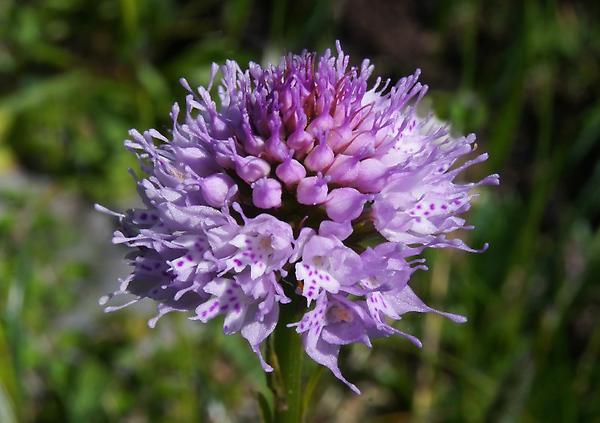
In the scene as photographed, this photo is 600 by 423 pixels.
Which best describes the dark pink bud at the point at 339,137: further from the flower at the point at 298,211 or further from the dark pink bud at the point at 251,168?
the dark pink bud at the point at 251,168

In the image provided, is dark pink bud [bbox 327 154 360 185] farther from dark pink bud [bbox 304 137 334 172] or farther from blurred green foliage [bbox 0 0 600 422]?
blurred green foliage [bbox 0 0 600 422]

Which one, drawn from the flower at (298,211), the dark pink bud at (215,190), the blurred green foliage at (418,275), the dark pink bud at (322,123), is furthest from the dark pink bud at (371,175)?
the blurred green foliage at (418,275)

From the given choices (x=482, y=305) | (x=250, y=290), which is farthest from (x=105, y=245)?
(x=250, y=290)

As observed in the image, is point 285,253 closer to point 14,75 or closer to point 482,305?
point 482,305

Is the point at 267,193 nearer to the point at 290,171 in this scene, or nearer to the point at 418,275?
the point at 290,171

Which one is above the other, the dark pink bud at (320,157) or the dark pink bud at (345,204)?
the dark pink bud at (320,157)

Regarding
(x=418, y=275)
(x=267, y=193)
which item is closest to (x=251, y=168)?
(x=267, y=193)
